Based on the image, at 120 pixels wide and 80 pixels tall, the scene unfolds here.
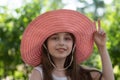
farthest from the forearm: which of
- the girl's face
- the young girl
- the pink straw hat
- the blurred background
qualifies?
the blurred background

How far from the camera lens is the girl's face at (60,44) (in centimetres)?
370

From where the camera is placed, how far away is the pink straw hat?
3701 millimetres

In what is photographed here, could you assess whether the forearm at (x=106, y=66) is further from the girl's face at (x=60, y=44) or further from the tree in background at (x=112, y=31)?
the tree in background at (x=112, y=31)

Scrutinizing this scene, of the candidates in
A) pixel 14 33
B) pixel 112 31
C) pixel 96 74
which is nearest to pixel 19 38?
pixel 14 33

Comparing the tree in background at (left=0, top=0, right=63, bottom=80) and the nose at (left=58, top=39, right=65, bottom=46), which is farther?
the tree in background at (left=0, top=0, right=63, bottom=80)

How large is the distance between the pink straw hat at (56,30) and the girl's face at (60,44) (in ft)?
0.15

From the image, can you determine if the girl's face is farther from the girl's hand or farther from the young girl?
the girl's hand

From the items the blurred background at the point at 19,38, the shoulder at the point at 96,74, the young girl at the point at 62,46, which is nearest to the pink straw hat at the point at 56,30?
the young girl at the point at 62,46

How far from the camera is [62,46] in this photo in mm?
3691

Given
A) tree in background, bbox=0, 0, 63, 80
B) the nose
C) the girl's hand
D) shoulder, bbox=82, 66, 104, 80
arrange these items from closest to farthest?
the nose < the girl's hand < shoulder, bbox=82, 66, 104, 80 < tree in background, bbox=0, 0, 63, 80

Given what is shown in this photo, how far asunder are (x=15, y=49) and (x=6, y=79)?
817 millimetres

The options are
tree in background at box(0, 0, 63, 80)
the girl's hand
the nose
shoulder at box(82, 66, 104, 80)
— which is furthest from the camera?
tree in background at box(0, 0, 63, 80)

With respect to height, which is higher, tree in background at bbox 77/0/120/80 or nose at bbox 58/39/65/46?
nose at bbox 58/39/65/46

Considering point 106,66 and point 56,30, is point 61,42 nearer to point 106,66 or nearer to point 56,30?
point 56,30
